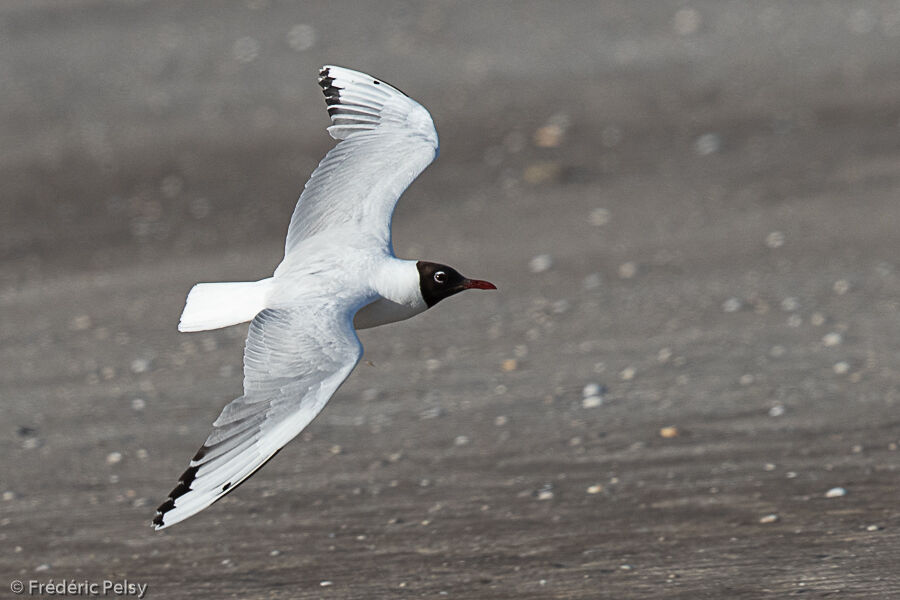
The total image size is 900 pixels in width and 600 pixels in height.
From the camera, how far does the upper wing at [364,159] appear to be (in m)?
5.78

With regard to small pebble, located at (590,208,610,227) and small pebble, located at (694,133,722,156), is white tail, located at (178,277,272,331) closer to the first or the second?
small pebble, located at (590,208,610,227)

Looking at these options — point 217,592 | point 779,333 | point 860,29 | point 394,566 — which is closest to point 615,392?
point 779,333

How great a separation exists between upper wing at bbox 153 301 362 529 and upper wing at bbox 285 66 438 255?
0.88 meters

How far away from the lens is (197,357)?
7.73m

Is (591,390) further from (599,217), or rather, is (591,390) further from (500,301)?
(599,217)

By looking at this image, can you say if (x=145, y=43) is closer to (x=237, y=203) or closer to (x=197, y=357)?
(x=237, y=203)

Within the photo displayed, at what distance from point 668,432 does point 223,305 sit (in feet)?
6.89

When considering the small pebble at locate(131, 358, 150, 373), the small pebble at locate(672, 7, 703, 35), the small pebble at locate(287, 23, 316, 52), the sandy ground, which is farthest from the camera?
the small pebble at locate(287, 23, 316, 52)

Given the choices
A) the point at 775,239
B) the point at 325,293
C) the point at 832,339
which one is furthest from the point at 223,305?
the point at 775,239

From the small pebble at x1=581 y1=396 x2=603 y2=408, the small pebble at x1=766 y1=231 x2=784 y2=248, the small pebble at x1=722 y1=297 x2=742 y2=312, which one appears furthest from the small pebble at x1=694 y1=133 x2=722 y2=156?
the small pebble at x1=581 y1=396 x2=603 y2=408

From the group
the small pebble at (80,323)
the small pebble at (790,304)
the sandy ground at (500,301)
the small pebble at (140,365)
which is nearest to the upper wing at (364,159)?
the sandy ground at (500,301)

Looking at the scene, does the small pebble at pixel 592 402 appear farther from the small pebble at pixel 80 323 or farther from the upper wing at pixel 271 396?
the small pebble at pixel 80 323

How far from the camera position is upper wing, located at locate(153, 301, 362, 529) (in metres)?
4.16

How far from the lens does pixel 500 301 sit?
823 centimetres
